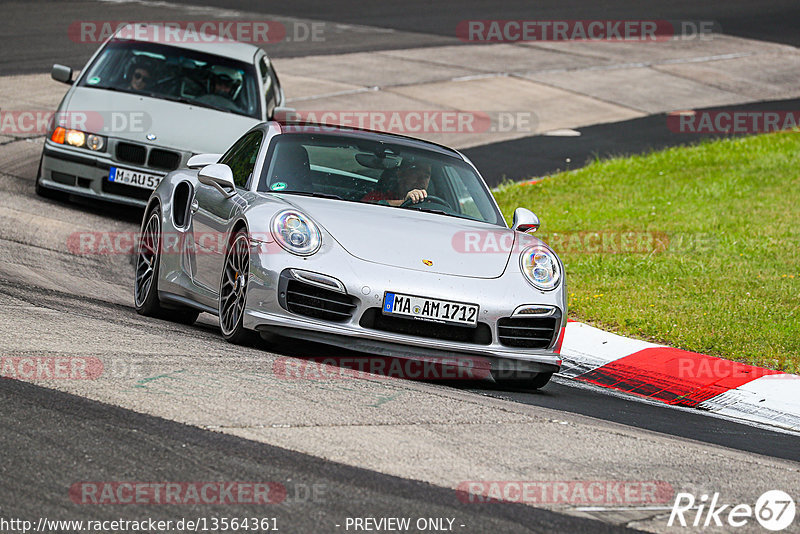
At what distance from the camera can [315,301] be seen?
6527 mm

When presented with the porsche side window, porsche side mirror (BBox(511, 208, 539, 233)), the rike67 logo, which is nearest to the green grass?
porsche side mirror (BBox(511, 208, 539, 233))

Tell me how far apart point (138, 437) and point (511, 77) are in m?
18.8

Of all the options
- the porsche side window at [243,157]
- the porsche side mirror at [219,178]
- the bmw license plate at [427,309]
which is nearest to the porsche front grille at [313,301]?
the bmw license plate at [427,309]

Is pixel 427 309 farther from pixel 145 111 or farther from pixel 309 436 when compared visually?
pixel 145 111

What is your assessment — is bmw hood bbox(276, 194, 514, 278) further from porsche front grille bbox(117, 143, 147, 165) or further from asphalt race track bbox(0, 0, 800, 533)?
porsche front grille bbox(117, 143, 147, 165)

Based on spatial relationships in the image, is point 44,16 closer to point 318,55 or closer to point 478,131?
point 318,55

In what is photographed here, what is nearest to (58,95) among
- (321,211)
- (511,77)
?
(511,77)

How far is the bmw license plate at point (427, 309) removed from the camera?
648 centimetres

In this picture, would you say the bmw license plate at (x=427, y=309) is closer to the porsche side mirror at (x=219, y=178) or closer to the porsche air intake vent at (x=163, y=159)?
the porsche side mirror at (x=219, y=178)

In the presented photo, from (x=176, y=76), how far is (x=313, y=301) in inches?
261

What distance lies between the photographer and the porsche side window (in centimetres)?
786

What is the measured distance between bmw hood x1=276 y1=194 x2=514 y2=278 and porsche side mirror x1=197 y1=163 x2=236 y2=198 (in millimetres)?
413

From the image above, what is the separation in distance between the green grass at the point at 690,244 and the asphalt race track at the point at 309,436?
5.35 feet

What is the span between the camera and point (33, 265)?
9.22 m
